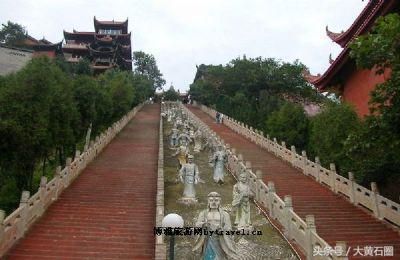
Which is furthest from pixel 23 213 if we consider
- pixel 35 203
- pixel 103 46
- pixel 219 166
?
pixel 103 46

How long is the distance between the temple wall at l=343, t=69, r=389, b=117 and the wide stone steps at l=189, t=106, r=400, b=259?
405 cm

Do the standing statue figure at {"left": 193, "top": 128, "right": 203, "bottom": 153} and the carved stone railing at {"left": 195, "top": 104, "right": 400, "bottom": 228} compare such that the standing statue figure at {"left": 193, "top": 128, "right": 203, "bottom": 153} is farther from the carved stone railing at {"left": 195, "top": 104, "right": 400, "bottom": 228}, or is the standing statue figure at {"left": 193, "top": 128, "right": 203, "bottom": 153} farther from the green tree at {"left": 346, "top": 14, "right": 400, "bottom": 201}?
the green tree at {"left": 346, "top": 14, "right": 400, "bottom": 201}

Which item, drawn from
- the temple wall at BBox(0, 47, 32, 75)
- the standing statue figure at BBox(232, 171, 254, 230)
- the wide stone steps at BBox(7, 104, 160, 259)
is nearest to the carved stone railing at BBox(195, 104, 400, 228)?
the standing statue figure at BBox(232, 171, 254, 230)

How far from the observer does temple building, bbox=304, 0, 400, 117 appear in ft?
59.6

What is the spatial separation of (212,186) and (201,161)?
4.66 metres

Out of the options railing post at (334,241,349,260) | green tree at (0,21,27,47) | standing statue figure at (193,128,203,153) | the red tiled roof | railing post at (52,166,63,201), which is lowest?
railing post at (334,241,349,260)

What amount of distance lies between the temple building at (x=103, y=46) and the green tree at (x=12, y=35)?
5.83 m

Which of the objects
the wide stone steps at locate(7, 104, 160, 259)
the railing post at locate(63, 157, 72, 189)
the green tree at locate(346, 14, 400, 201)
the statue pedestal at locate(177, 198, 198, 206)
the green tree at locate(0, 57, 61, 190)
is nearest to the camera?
the green tree at locate(346, 14, 400, 201)

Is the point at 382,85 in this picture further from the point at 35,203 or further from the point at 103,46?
the point at 103,46

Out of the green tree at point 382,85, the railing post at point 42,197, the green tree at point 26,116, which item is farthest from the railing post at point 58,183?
the green tree at point 382,85

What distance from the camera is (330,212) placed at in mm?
12930

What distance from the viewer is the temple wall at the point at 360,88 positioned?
1845 centimetres

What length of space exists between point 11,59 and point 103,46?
22073 mm

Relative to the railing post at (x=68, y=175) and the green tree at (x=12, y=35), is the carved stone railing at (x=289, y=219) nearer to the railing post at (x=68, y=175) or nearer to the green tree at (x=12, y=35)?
the railing post at (x=68, y=175)
